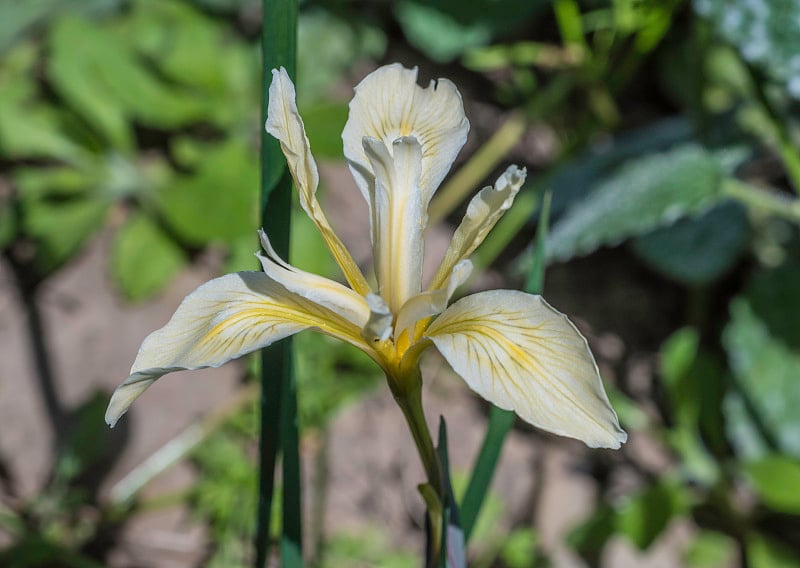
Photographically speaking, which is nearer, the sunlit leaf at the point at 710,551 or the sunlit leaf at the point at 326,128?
the sunlit leaf at the point at 710,551

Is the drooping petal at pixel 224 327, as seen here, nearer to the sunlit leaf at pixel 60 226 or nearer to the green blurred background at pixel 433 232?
the green blurred background at pixel 433 232

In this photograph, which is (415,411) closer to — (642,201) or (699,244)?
(642,201)

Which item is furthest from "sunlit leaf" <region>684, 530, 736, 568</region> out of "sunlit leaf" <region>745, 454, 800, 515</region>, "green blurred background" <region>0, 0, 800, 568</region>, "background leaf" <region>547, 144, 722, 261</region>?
"background leaf" <region>547, 144, 722, 261</region>

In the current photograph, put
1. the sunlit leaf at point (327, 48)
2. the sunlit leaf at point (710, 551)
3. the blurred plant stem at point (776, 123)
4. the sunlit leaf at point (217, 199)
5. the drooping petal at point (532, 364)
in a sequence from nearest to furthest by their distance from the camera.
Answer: the drooping petal at point (532, 364)
the blurred plant stem at point (776, 123)
the sunlit leaf at point (710, 551)
the sunlit leaf at point (217, 199)
the sunlit leaf at point (327, 48)

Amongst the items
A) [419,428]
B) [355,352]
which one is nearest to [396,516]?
[355,352]

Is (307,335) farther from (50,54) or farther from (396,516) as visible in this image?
(50,54)

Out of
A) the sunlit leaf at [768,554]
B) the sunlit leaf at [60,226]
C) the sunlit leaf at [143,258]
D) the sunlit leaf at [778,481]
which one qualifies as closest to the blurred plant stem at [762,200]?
the sunlit leaf at [778,481]

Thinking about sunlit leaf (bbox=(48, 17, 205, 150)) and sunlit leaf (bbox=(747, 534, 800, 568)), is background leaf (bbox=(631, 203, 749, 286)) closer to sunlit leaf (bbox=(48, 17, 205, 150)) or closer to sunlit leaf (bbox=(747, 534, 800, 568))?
sunlit leaf (bbox=(747, 534, 800, 568))
